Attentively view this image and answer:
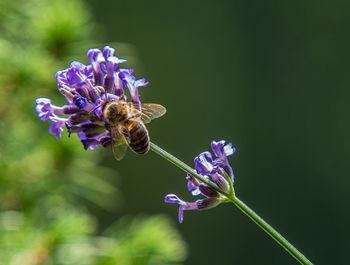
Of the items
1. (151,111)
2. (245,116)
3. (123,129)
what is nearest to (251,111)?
(245,116)

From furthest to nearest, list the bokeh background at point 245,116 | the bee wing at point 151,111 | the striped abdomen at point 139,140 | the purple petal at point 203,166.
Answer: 1. the bokeh background at point 245,116
2. the bee wing at point 151,111
3. the striped abdomen at point 139,140
4. the purple petal at point 203,166

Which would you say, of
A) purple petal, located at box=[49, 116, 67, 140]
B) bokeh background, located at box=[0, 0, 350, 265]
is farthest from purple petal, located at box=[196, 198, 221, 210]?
bokeh background, located at box=[0, 0, 350, 265]

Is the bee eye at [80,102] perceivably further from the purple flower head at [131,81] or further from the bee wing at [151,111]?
the bee wing at [151,111]

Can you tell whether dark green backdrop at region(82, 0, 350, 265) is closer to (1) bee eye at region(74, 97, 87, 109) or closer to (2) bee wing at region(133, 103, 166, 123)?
(2) bee wing at region(133, 103, 166, 123)

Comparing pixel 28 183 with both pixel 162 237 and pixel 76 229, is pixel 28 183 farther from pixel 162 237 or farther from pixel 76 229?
pixel 162 237

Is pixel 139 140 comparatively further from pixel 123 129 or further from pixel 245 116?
pixel 245 116

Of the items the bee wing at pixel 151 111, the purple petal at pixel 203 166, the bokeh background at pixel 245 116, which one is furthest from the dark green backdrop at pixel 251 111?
the purple petal at pixel 203 166

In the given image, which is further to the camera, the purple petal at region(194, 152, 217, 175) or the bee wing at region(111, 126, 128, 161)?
the bee wing at region(111, 126, 128, 161)
